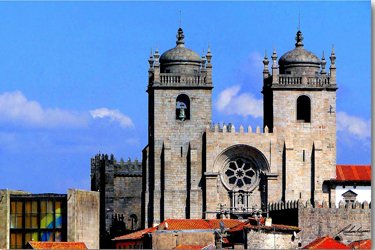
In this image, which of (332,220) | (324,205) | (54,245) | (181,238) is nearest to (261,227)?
(181,238)

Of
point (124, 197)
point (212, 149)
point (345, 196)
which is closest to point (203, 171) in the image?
point (212, 149)

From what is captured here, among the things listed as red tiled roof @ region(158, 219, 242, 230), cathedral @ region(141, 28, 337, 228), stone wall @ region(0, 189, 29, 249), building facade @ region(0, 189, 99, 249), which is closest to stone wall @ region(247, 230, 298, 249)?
red tiled roof @ region(158, 219, 242, 230)

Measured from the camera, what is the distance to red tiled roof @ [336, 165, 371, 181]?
114125 mm

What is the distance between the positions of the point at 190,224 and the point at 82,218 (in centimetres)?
977

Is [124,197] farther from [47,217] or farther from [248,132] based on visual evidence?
[47,217]

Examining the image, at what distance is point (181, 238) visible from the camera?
9850 cm

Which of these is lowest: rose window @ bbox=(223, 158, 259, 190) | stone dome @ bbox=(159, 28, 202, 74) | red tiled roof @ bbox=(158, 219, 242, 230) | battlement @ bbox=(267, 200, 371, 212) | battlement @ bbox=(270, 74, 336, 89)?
red tiled roof @ bbox=(158, 219, 242, 230)

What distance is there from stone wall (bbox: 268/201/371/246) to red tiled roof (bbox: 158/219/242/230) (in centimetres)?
392

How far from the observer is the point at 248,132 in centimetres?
11319

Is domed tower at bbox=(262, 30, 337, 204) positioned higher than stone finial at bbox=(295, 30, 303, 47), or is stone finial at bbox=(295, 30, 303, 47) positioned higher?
stone finial at bbox=(295, 30, 303, 47)

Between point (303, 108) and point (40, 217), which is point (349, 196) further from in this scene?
point (40, 217)

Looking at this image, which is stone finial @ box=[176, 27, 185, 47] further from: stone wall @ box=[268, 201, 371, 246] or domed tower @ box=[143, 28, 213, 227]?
stone wall @ box=[268, 201, 371, 246]

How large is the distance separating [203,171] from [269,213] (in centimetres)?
527

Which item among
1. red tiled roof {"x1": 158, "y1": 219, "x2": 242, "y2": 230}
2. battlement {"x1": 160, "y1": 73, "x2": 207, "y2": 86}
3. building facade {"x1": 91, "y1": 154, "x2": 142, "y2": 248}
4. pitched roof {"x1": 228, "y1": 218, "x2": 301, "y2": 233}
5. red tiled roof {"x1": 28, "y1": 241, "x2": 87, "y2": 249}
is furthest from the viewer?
building facade {"x1": 91, "y1": 154, "x2": 142, "y2": 248}
